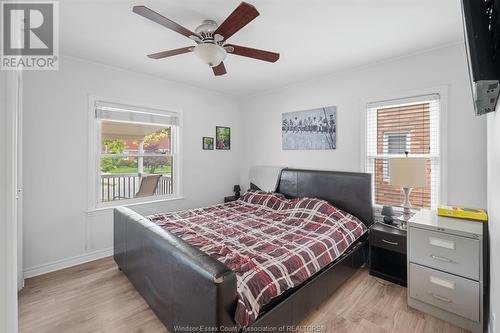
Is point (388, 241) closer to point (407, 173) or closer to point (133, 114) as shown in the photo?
point (407, 173)

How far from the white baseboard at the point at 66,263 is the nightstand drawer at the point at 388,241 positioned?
332 cm

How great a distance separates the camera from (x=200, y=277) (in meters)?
1.40

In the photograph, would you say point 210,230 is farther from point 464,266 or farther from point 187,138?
point 464,266

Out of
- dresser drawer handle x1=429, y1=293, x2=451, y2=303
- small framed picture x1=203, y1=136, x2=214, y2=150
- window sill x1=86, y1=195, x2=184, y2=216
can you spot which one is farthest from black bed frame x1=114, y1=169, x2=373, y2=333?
small framed picture x1=203, y1=136, x2=214, y2=150

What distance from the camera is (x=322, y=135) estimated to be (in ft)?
11.5

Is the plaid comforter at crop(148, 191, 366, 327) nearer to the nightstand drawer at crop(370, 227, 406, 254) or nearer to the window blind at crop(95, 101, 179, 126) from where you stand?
the nightstand drawer at crop(370, 227, 406, 254)

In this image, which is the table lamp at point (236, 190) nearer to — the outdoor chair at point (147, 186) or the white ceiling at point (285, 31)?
the outdoor chair at point (147, 186)

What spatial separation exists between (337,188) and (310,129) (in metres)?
1.02

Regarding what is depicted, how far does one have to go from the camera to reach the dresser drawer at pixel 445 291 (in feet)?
5.98

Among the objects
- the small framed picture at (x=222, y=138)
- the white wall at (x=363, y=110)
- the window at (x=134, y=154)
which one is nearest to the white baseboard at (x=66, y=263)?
the window at (x=134, y=154)

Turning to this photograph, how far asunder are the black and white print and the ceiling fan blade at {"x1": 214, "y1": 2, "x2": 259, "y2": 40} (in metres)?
2.05

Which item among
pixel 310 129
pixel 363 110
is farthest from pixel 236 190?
pixel 363 110

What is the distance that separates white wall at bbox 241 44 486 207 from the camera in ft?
7.83

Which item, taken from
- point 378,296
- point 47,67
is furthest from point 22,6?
point 378,296
